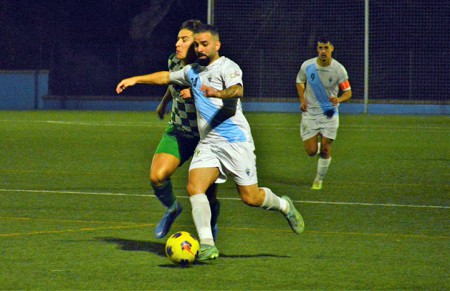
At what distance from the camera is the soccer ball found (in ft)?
26.9

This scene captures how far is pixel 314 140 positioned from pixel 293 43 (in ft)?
86.4

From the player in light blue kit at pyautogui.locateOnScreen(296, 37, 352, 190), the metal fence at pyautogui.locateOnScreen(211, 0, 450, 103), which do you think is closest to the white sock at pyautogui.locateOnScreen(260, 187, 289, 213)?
the player in light blue kit at pyautogui.locateOnScreen(296, 37, 352, 190)

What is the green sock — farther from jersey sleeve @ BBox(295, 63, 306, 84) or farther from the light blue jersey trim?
jersey sleeve @ BBox(295, 63, 306, 84)

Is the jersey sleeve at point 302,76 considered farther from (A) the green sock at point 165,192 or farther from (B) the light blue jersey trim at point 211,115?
(B) the light blue jersey trim at point 211,115

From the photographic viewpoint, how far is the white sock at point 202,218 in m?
8.34

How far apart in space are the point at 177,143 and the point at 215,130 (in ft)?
3.15

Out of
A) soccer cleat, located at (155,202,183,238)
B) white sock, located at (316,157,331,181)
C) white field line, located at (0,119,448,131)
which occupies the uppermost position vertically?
soccer cleat, located at (155,202,183,238)

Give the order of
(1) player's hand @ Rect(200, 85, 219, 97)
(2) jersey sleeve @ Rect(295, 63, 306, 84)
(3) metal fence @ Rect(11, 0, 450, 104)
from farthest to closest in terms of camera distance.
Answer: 1. (3) metal fence @ Rect(11, 0, 450, 104)
2. (2) jersey sleeve @ Rect(295, 63, 306, 84)
3. (1) player's hand @ Rect(200, 85, 219, 97)

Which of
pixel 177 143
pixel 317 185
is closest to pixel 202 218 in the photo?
pixel 177 143

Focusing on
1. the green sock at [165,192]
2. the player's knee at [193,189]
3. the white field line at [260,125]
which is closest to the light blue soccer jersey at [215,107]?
the player's knee at [193,189]

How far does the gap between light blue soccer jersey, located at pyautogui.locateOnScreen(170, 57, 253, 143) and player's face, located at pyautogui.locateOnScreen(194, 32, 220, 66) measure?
0.27ft

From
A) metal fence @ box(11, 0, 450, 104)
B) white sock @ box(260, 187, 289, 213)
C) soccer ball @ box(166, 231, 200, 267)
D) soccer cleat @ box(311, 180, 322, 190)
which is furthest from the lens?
metal fence @ box(11, 0, 450, 104)

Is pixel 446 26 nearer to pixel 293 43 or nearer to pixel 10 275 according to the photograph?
pixel 293 43

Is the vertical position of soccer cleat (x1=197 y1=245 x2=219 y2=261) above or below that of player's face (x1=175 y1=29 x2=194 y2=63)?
below
